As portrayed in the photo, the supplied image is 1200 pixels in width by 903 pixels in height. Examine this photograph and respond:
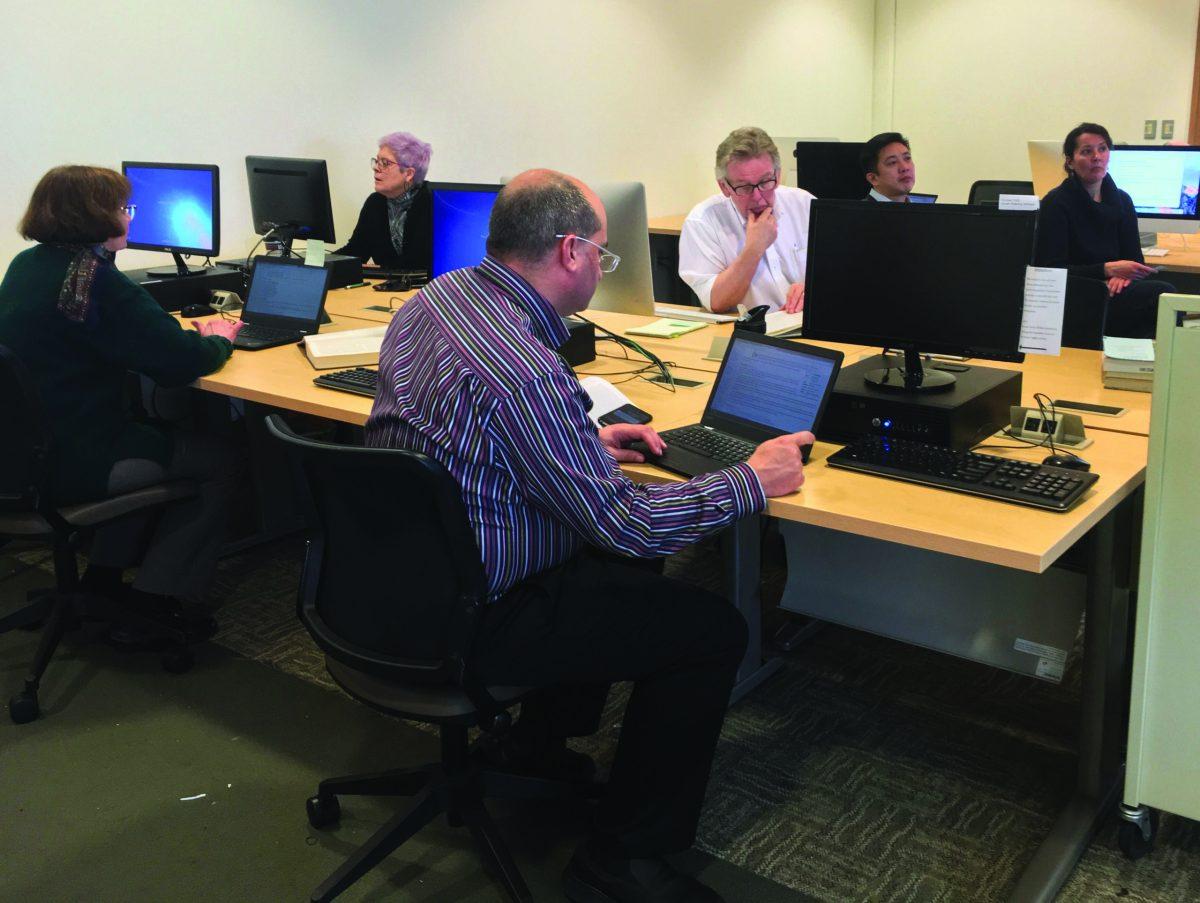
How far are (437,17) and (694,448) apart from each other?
3.77m

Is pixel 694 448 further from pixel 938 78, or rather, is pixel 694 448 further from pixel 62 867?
pixel 938 78

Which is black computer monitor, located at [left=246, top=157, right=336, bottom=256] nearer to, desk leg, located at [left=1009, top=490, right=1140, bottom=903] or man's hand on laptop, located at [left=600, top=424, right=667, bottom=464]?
man's hand on laptop, located at [left=600, top=424, right=667, bottom=464]

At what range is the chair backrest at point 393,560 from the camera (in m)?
1.55

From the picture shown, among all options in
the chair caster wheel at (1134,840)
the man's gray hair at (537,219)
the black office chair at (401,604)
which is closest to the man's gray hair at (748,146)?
the man's gray hair at (537,219)

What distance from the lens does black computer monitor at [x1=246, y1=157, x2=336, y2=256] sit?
3.98 metres

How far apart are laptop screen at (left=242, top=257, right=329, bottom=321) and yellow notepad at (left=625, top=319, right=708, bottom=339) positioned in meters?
0.91

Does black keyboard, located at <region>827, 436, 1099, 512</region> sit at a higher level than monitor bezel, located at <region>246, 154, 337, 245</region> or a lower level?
lower

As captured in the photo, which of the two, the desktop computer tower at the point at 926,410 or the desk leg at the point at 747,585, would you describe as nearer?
the desktop computer tower at the point at 926,410

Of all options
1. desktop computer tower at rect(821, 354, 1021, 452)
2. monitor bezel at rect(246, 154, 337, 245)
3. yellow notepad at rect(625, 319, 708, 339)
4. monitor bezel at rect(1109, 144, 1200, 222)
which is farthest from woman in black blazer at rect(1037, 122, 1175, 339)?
monitor bezel at rect(246, 154, 337, 245)

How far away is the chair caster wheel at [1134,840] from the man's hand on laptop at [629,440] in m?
1.02

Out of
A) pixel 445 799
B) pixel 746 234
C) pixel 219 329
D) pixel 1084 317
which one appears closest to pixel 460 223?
pixel 219 329

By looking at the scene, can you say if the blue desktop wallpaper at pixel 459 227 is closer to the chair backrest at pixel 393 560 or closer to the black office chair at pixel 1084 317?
the chair backrest at pixel 393 560

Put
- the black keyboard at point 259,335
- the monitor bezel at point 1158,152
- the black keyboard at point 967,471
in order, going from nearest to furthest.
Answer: the black keyboard at point 967,471, the black keyboard at point 259,335, the monitor bezel at point 1158,152

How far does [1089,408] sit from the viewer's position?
2203mm
